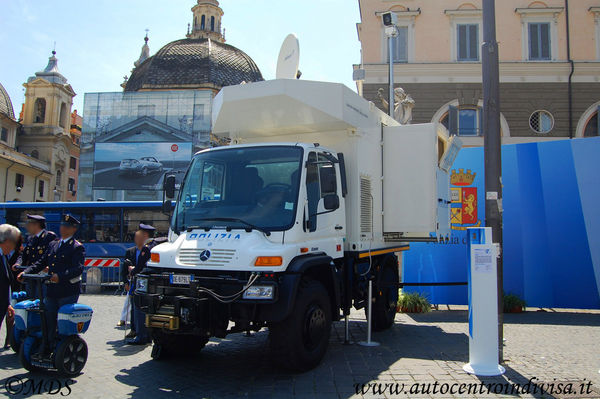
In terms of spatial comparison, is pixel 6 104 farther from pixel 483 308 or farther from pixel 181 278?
pixel 483 308

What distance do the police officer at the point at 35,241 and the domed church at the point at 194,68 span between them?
5128cm

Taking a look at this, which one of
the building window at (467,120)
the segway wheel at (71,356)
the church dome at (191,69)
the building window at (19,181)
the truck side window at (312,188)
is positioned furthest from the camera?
the church dome at (191,69)

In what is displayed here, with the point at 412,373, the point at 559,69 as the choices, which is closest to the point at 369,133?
the point at 412,373

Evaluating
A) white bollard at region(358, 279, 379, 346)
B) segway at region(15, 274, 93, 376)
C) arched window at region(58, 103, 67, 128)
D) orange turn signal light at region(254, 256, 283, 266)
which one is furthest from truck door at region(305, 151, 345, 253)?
arched window at region(58, 103, 67, 128)

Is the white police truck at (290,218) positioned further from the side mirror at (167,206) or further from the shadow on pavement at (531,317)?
the shadow on pavement at (531,317)

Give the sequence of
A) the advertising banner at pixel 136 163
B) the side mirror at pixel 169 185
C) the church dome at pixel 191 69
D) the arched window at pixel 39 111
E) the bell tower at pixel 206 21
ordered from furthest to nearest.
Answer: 1. the bell tower at pixel 206 21
2. the arched window at pixel 39 111
3. the church dome at pixel 191 69
4. the advertising banner at pixel 136 163
5. the side mirror at pixel 169 185

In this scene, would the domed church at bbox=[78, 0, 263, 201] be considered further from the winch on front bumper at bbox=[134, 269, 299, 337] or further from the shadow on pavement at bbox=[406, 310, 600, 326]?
the winch on front bumper at bbox=[134, 269, 299, 337]

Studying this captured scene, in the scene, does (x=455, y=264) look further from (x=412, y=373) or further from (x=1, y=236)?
(x=1, y=236)

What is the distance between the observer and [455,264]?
37.9ft

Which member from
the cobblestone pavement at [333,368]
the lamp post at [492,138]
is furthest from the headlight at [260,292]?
the lamp post at [492,138]

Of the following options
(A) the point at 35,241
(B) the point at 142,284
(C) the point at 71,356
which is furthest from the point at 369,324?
(A) the point at 35,241

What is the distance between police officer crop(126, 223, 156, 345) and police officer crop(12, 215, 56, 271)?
4.63 feet

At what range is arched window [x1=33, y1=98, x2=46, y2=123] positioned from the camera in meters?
60.5

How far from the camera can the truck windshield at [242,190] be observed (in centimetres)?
603
